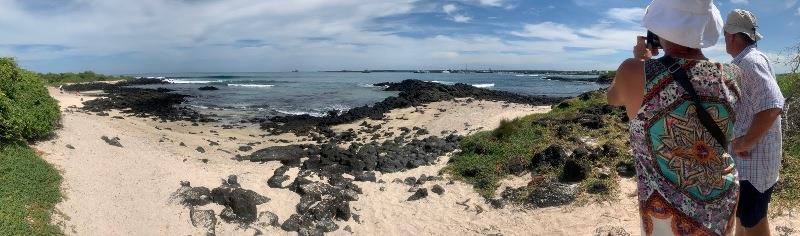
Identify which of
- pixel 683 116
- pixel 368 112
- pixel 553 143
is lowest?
pixel 368 112

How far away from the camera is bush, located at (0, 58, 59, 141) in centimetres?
835

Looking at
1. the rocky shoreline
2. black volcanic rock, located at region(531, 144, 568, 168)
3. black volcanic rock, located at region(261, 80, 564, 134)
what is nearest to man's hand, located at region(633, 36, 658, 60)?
the rocky shoreline

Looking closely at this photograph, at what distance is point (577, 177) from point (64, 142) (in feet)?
30.4

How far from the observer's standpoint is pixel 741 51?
3242 mm

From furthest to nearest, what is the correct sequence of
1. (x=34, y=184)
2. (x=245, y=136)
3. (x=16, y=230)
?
(x=245, y=136) < (x=34, y=184) < (x=16, y=230)

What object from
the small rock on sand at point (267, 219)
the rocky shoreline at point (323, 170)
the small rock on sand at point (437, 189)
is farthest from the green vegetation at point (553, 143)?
the small rock on sand at point (267, 219)

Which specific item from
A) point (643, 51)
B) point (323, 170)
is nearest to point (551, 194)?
point (323, 170)

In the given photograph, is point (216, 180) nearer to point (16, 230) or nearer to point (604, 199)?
point (16, 230)

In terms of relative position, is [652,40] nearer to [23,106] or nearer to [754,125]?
[754,125]

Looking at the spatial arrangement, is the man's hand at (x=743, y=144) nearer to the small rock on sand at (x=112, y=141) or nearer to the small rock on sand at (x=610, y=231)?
the small rock on sand at (x=610, y=231)

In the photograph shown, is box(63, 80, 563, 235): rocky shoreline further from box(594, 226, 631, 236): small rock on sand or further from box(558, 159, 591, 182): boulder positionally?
box(594, 226, 631, 236): small rock on sand

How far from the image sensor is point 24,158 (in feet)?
25.7

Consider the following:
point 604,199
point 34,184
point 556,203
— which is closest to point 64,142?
point 34,184

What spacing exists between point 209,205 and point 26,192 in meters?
2.29
